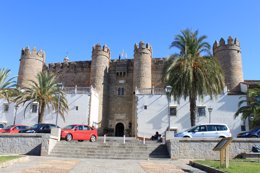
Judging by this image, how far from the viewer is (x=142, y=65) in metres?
36.6

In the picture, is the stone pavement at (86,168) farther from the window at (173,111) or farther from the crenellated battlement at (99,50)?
the crenellated battlement at (99,50)

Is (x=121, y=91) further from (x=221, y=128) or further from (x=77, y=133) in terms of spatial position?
(x=221, y=128)

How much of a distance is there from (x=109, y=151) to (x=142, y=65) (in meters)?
22.5

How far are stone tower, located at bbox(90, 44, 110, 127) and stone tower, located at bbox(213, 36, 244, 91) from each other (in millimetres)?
17213

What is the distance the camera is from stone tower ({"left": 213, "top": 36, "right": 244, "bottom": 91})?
1334 inches

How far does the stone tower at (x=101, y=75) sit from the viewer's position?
120ft

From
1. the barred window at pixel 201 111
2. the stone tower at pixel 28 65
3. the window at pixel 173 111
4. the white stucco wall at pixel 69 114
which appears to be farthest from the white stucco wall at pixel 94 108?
the barred window at pixel 201 111

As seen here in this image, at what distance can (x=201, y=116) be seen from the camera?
96.6 ft

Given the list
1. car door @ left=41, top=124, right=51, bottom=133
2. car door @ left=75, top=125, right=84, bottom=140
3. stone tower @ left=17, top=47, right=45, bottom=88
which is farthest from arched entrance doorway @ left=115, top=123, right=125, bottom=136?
car door @ left=75, top=125, right=84, bottom=140

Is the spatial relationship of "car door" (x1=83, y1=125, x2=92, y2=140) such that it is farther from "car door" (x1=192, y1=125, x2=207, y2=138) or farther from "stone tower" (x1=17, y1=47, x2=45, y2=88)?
"stone tower" (x1=17, y1=47, x2=45, y2=88)

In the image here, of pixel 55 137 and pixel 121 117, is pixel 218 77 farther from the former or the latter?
pixel 121 117

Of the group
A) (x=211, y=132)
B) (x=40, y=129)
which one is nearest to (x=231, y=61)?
(x=211, y=132)

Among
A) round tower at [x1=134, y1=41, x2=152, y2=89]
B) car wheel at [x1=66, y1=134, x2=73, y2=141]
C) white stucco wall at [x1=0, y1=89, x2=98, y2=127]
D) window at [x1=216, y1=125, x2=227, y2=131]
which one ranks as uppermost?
round tower at [x1=134, y1=41, x2=152, y2=89]

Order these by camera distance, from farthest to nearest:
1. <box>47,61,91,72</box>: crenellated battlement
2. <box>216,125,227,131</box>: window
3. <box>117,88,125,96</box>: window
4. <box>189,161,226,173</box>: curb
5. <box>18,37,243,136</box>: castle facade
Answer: <box>47,61,91,72</box>: crenellated battlement < <box>117,88,125,96</box>: window < <box>18,37,243,136</box>: castle facade < <box>216,125,227,131</box>: window < <box>189,161,226,173</box>: curb
